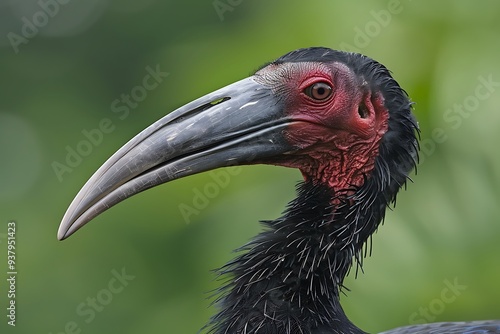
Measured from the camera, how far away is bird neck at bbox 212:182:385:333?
3021 mm

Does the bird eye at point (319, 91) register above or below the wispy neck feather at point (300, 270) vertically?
above

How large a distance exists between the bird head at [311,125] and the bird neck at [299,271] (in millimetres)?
127

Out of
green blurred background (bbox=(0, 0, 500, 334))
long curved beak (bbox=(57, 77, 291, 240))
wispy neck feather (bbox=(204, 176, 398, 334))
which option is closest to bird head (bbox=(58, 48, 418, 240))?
long curved beak (bbox=(57, 77, 291, 240))

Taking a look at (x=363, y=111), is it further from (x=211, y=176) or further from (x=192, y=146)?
(x=211, y=176)

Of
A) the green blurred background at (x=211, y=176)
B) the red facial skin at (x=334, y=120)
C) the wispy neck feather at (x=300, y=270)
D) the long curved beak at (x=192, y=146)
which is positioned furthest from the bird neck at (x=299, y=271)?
the green blurred background at (x=211, y=176)

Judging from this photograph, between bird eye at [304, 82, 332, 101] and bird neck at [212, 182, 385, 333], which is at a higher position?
bird eye at [304, 82, 332, 101]

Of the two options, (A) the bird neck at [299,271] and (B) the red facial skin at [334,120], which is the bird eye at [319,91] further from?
(A) the bird neck at [299,271]

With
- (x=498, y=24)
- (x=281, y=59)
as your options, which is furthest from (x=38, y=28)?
(x=281, y=59)

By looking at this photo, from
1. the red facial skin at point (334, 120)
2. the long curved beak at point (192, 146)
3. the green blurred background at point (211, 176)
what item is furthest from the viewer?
the green blurred background at point (211, 176)

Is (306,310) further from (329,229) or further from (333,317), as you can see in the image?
(329,229)

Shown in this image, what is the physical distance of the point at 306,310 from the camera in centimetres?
304

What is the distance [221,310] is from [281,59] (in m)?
0.98

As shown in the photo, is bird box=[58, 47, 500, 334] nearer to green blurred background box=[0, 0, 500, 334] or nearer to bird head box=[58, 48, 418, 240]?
bird head box=[58, 48, 418, 240]

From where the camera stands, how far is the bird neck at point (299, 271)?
9.91 ft
